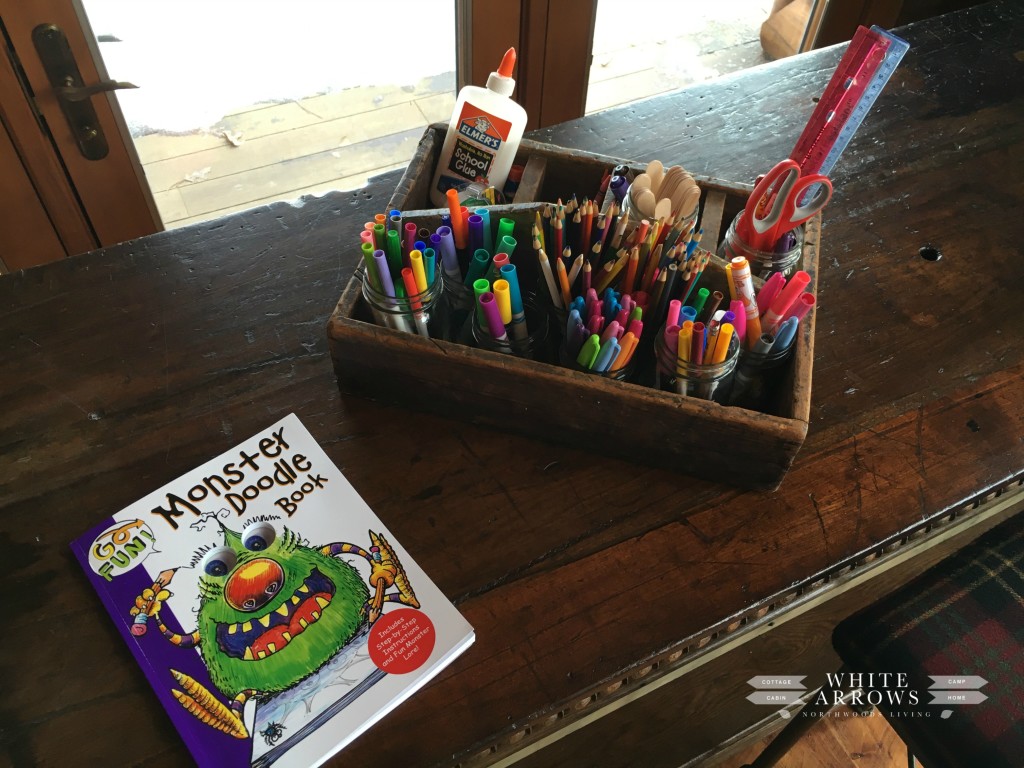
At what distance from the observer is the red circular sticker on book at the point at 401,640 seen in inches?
22.0

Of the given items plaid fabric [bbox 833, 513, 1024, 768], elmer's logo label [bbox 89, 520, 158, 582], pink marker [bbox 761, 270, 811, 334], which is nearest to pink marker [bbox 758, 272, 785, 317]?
pink marker [bbox 761, 270, 811, 334]

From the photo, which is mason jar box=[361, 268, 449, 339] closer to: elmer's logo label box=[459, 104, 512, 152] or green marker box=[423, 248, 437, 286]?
green marker box=[423, 248, 437, 286]

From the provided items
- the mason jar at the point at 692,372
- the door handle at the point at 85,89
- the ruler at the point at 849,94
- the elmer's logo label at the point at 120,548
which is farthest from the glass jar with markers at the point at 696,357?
the door handle at the point at 85,89

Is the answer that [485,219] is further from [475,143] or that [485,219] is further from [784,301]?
[784,301]

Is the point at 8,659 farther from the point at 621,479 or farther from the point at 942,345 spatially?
the point at 942,345

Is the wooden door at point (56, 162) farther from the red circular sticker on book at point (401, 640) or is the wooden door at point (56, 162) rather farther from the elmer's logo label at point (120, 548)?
the red circular sticker on book at point (401, 640)

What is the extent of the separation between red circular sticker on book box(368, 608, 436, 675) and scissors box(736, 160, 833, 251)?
45 centimetres

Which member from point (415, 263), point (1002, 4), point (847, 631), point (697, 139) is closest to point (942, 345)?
point (847, 631)

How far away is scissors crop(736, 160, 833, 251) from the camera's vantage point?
0.67 meters

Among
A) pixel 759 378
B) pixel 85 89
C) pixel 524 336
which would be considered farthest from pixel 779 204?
pixel 85 89

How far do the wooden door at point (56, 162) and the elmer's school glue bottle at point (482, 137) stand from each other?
77cm

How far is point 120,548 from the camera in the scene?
2.01 ft

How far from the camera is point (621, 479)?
26.4 inches

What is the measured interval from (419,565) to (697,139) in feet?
2.26
